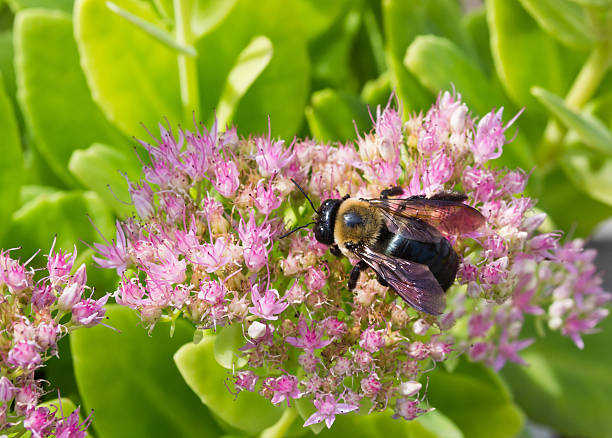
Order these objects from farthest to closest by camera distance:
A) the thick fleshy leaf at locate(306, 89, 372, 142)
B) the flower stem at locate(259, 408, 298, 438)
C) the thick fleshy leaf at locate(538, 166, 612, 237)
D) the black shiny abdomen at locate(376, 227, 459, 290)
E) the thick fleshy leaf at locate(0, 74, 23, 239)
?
the thick fleshy leaf at locate(538, 166, 612, 237)
the thick fleshy leaf at locate(306, 89, 372, 142)
the thick fleshy leaf at locate(0, 74, 23, 239)
the flower stem at locate(259, 408, 298, 438)
the black shiny abdomen at locate(376, 227, 459, 290)

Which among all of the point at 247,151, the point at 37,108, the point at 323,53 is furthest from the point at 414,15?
the point at 37,108

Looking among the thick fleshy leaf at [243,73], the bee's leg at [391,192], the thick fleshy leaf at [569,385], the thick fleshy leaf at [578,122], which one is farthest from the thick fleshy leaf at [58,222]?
the thick fleshy leaf at [569,385]

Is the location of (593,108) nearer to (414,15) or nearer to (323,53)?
(414,15)

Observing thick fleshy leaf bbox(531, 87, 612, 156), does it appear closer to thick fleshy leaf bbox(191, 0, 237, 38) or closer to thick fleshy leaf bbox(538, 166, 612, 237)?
thick fleshy leaf bbox(538, 166, 612, 237)

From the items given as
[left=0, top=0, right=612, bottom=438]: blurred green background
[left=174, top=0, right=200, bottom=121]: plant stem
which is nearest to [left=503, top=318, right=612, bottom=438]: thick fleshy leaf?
[left=0, top=0, right=612, bottom=438]: blurred green background

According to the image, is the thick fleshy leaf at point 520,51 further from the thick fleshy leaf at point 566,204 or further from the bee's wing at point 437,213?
the bee's wing at point 437,213
